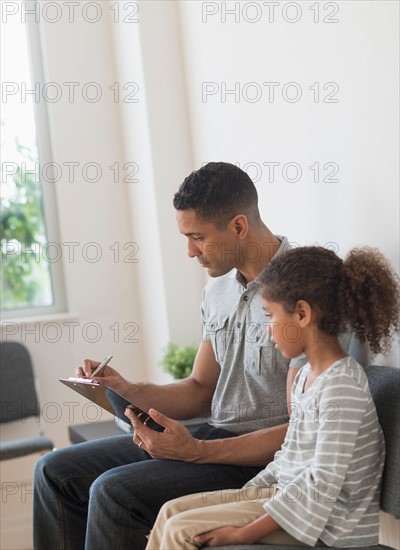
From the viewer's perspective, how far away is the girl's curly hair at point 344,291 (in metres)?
1.76

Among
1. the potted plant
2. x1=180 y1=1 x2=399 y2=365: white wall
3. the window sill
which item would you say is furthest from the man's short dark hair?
the window sill

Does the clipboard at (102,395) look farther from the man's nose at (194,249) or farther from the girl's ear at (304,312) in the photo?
the girl's ear at (304,312)

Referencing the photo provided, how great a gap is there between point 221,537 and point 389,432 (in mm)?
409

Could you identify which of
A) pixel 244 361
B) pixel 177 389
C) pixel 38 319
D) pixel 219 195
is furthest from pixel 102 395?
pixel 38 319

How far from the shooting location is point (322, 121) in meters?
2.34

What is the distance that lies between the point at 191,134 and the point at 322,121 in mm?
1239

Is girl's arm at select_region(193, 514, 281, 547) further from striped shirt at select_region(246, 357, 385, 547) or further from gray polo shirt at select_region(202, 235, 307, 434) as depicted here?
gray polo shirt at select_region(202, 235, 307, 434)

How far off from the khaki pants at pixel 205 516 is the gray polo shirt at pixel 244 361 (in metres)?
0.30

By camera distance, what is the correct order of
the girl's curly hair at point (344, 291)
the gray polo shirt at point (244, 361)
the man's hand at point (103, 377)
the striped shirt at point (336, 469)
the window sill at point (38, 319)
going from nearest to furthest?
the striped shirt at point (336, 469), the girl's curly hair at point (344, 291), the gray polo shirt at point (244, 361), the man's hand at point (103, 377), the window sill at point (38, 319)

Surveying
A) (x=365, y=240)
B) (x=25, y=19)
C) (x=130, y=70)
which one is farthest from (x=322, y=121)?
(x=25, y=19)

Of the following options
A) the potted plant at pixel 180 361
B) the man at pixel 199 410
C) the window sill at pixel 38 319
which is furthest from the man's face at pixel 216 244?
the window sill at pixel 38 319

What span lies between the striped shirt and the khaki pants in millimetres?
69

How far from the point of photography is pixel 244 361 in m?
2.17

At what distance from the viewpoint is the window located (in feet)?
12.8
